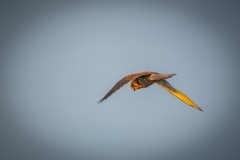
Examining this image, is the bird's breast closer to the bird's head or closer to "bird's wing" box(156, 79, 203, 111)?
the bird's head

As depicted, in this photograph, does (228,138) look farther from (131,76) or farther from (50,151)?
(131,76)

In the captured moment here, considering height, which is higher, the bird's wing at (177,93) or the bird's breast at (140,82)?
the bird's breast at (140,82)

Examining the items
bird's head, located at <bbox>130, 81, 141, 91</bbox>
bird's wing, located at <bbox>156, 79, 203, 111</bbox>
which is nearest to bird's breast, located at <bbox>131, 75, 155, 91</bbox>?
bird's head, located at <bbox>130, 81, 141, 91</bbox>

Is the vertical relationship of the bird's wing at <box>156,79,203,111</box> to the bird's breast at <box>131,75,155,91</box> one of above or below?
below

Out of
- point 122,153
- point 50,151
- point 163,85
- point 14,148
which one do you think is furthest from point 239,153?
point 163,85

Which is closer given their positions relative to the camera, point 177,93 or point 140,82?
point 140,82

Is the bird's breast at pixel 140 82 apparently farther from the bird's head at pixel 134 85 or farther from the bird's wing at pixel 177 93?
the bird's wing at pixel 177 93

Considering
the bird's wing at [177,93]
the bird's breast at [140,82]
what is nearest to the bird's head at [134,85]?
the bird's breast at [140,82]

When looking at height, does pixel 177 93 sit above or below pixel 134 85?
below

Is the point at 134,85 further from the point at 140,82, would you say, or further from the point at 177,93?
the point at 177,93

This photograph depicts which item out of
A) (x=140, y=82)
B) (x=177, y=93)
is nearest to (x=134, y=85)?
(x=140, y=82)

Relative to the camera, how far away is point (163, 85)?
457 cm

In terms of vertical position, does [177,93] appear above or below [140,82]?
below

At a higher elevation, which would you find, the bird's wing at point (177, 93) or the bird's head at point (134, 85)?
the bird's head at point (134, 85)
